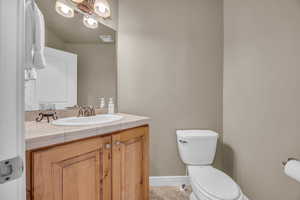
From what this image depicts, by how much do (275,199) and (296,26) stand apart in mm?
1334

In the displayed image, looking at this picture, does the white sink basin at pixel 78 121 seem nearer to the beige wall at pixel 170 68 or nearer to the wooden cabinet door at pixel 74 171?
the wooden cabinet door at pixel 74 171

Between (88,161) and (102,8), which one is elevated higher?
(102,8)

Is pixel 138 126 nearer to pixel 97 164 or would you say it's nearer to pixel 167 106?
pixel 97 164

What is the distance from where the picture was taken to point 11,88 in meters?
0.45

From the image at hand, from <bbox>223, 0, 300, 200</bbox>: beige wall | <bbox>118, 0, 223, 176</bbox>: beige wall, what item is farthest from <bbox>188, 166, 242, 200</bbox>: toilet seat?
<bbox>118, 0, 223, 176</bbox>: beige wall

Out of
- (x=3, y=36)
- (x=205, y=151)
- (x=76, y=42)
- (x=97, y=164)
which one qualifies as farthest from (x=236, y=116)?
(x=3, y=36)

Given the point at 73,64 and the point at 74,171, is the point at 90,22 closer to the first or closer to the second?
the point at 73,64

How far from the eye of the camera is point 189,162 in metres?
1.84

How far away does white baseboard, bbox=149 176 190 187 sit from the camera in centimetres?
212

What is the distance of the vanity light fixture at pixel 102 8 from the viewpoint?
1.82m

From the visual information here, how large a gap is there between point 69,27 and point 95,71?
45cm

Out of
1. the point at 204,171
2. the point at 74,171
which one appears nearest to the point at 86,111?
the point at 74,171

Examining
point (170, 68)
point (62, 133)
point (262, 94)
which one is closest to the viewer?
point (62, 133)

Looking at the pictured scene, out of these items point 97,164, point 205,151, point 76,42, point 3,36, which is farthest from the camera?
point 205,151
